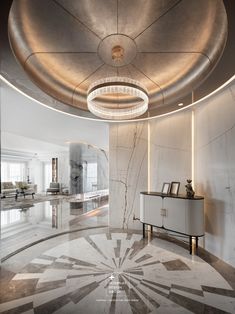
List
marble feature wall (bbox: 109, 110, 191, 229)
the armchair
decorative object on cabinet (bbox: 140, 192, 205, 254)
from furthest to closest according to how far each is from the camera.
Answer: the armchair < marble feature wall (bbox: 109, 110, 191, 229) < decorative object on cabinet (bbox: 140, 192, 205, 254)

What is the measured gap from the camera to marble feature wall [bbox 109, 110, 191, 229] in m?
4.51

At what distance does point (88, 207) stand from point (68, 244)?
390 cm

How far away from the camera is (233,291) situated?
235 cm

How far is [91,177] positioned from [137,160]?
388cm

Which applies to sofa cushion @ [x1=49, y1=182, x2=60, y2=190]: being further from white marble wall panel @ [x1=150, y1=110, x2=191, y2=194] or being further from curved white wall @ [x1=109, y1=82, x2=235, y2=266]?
white marble wall panel @ [x1=150, y1=110, x2=191, y2=194]

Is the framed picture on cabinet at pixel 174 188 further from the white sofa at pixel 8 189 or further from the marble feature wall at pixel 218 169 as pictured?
the white sofa at pixel 8 189

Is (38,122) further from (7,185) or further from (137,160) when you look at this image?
(7,185)

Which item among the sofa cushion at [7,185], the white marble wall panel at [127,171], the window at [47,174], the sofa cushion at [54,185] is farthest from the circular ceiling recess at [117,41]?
the sofa cushion at [7,185]

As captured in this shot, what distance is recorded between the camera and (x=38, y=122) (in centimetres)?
486

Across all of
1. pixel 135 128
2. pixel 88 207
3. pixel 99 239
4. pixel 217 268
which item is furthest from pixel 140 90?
pixel 88 207

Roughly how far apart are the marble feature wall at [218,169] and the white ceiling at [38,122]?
2727 millimetres

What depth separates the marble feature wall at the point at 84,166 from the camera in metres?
7.20

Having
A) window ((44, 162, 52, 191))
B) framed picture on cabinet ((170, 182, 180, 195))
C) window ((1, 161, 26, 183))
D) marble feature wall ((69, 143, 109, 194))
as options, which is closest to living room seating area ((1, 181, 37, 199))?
window ((1, 161, 26, 183))

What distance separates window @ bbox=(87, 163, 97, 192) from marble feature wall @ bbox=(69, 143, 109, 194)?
1.8 inches
